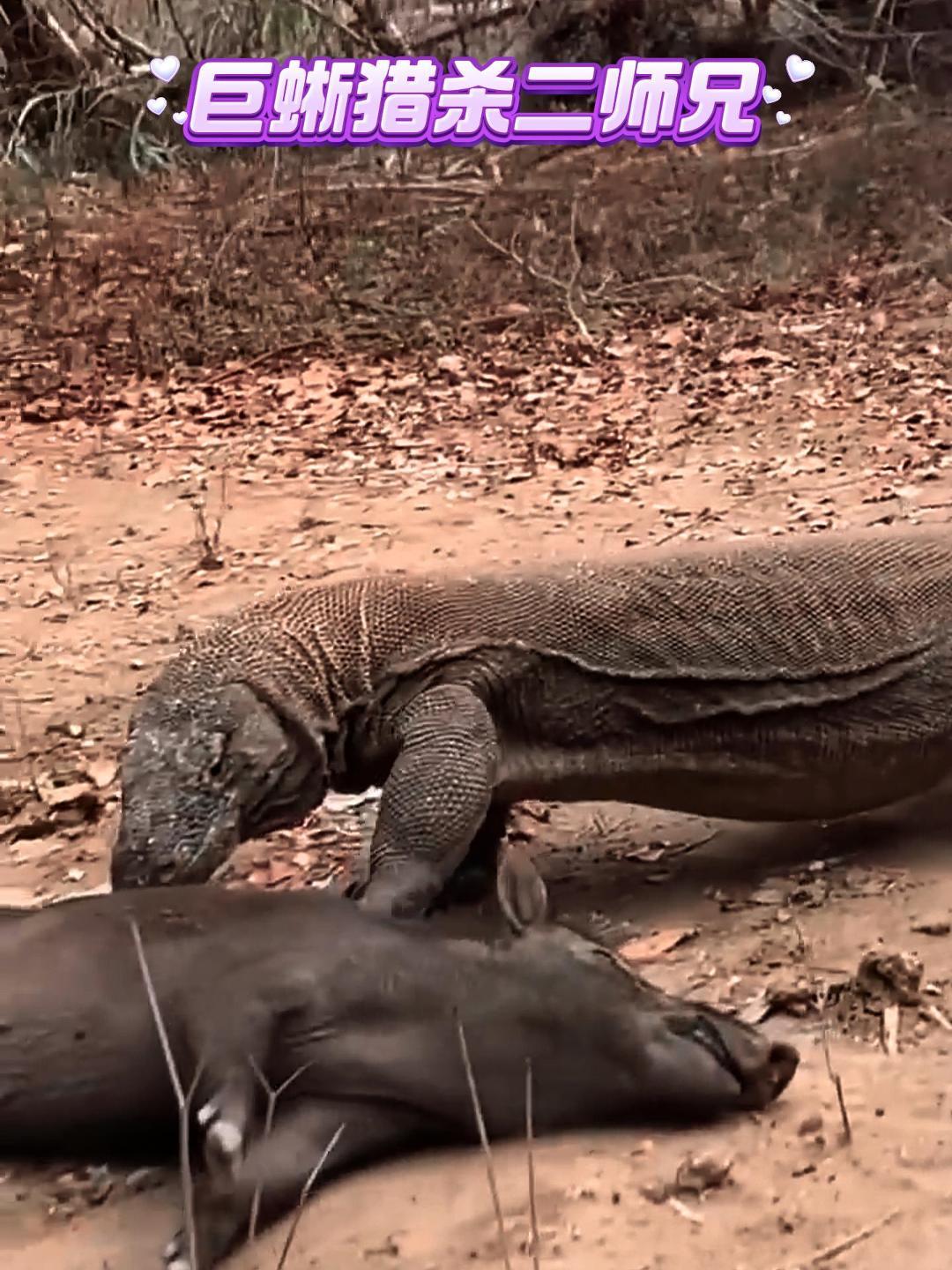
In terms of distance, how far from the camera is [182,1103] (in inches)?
81.2

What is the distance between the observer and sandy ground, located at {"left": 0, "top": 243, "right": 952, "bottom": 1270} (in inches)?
87.8

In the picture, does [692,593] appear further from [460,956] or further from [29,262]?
[29,262]

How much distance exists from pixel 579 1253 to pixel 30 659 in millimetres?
3472

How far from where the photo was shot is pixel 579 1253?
7.04 feet

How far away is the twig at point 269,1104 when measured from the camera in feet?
7.11

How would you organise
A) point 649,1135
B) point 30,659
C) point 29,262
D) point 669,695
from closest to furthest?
1. point 649,1135
2. point 669,695
3. point 30,659
4. point 29,262

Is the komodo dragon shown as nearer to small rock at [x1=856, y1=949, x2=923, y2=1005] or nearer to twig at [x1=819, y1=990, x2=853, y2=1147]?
twig at [x1=819, y1=990, x2=853, y2=1147]

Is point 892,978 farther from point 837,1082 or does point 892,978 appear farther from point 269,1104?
point 269,1104

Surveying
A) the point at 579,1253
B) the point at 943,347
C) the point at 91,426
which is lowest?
the point at 91,426

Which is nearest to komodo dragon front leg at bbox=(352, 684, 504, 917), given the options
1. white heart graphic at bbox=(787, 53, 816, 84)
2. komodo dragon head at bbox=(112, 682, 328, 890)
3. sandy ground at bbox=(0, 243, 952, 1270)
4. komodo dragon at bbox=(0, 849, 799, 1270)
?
komodo dragon head at bbox=(112, 682, 328, 890)

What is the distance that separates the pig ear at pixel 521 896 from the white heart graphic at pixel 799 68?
37.1 feet

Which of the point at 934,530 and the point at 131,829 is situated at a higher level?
the point at 934,530

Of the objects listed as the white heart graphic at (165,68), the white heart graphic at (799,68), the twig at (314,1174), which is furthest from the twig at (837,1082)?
the white heart graphic at (799,68)


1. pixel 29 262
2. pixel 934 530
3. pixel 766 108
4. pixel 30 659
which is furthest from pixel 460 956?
pixel 766 108
